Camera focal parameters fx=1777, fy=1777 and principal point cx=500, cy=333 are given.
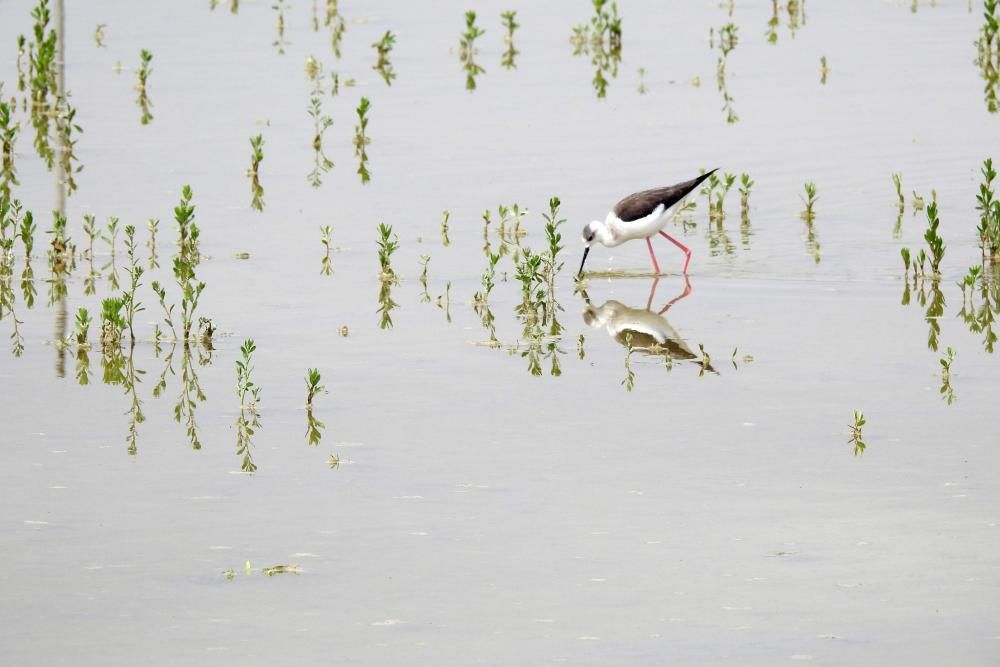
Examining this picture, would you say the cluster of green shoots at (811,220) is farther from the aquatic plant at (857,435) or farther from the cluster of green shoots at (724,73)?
the aquatic plant at (857,435)

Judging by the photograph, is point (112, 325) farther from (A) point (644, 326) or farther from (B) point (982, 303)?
(B) point (982, 303)

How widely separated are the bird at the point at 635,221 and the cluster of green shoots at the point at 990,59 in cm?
831

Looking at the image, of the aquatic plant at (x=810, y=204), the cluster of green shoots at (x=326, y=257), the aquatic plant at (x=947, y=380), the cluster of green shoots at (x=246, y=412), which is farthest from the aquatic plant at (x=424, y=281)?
the aquatic plant at (x=947, y=380)

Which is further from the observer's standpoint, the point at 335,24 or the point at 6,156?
the point at 335,24

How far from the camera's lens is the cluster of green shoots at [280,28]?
27516mm

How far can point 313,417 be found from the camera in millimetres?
10172

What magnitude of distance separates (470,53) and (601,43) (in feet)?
6.59

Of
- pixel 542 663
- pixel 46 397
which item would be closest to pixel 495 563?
pixel 542 663

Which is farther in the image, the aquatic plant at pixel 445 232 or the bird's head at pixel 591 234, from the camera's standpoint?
the aquatic plant at pixel 445 232

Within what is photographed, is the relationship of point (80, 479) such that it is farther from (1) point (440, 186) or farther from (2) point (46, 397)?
(1) point (440, 186)

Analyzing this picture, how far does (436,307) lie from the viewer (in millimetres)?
13211

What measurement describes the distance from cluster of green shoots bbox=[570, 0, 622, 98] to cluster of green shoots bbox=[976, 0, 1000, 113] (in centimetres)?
503

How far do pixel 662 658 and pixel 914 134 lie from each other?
1460 centimetres

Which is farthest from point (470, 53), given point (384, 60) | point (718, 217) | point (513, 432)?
point (513, 432)
